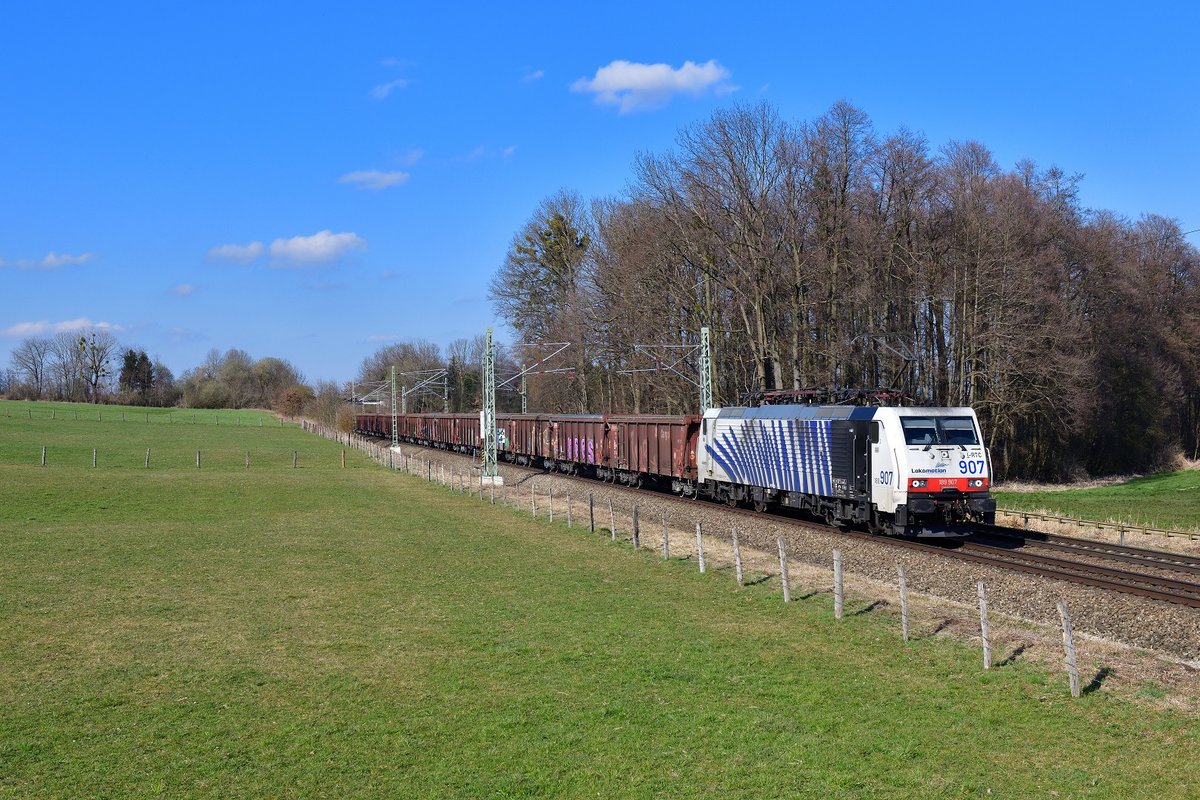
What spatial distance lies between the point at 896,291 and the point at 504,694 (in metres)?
42.8

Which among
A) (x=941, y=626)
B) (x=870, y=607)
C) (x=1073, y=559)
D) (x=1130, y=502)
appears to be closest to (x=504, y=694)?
(x=941, y=626)

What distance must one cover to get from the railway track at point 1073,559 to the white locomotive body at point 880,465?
61 centimetres

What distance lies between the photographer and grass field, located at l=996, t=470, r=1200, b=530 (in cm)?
3098

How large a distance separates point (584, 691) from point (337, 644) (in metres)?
4.13

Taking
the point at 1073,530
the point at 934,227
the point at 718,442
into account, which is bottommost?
the point at 1073,530

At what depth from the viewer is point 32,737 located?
9.65 m

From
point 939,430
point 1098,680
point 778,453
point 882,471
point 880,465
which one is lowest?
point 1098,680

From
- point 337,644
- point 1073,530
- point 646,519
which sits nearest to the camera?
point 337,644

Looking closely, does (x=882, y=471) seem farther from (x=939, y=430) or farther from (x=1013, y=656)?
(x=1013, y=656)

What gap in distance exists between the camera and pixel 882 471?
2303cm

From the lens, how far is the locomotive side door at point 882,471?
22.5m

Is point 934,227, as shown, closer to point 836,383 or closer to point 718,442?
point 836,383

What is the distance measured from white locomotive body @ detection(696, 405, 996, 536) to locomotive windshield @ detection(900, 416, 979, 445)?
23mm

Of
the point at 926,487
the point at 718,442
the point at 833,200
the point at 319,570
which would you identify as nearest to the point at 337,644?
the point at 319,570
